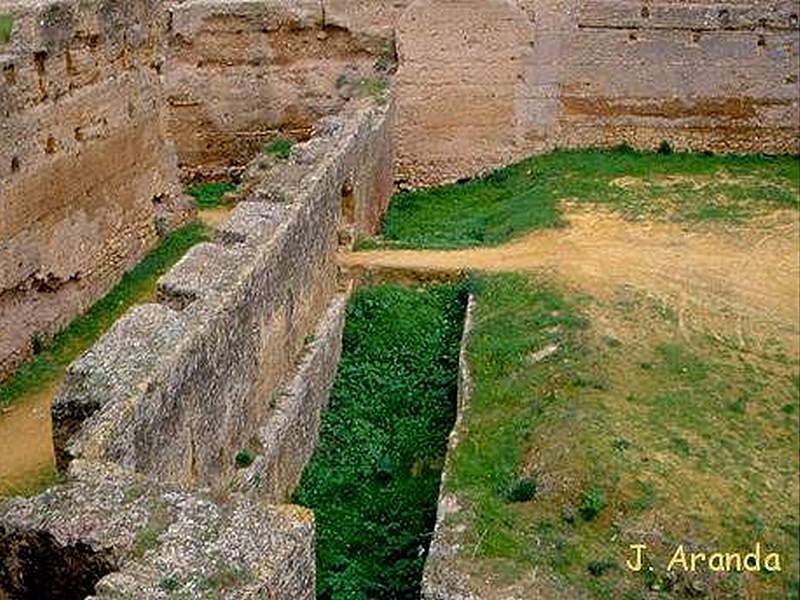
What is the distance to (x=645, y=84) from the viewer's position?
19.6 meters

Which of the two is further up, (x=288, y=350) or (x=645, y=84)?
(x=645, y=84)

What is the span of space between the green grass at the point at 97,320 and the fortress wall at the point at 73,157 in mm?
121

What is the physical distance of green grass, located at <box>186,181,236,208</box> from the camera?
1792 centimetres

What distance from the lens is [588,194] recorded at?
17578 millimetres

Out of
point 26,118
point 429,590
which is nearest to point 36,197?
point 26,118

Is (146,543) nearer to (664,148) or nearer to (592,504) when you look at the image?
(592,504)

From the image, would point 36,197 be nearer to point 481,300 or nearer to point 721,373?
point 481,300

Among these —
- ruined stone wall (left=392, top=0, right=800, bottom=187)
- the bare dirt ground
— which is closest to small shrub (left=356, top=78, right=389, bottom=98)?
ruined stone wall (left=392, top=0, right=800, bottom=187)

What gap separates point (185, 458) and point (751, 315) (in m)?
6.82

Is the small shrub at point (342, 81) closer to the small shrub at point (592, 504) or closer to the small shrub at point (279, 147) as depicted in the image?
the small shrub at point (279, 147)

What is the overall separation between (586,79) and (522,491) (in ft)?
37.4

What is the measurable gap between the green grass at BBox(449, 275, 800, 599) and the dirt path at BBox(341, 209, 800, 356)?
67cm

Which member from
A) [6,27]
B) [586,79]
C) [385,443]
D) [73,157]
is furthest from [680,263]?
[6,27]

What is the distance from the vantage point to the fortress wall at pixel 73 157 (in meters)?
11.5
